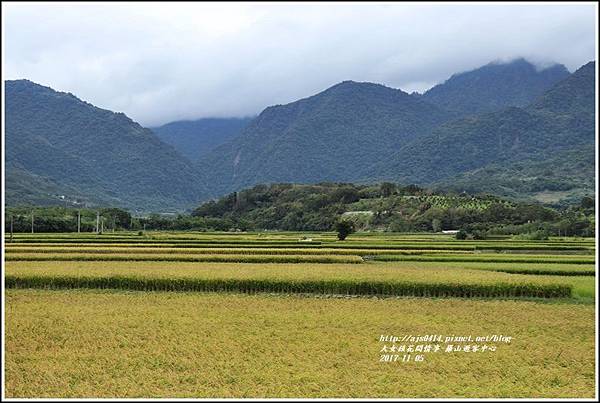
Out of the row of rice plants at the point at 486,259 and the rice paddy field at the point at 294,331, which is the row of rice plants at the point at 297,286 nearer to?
the rice paddy field at the point at 294,331

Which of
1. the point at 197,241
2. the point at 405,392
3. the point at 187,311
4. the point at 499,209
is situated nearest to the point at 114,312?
the point at 187,311

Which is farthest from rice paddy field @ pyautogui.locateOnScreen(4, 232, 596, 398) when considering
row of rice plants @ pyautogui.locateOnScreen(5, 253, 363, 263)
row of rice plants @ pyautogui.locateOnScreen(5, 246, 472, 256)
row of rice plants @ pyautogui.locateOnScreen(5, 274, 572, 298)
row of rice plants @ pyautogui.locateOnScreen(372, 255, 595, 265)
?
row of rice plants @ pyautogui.locateOnScreen(5, 246, 472, 256)

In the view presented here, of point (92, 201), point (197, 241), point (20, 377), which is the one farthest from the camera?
point (92, 201)

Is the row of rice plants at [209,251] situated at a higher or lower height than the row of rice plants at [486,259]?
higher

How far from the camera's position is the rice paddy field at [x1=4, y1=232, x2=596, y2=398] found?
1195cm

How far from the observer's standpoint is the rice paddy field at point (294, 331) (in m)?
12.0

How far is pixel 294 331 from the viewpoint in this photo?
1677 cm

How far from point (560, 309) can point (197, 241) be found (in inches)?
→ 1487

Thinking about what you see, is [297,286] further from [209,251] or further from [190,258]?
[209,251]

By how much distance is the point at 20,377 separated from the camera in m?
12.2

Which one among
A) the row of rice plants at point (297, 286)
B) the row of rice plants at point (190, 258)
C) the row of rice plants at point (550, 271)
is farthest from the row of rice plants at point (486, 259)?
the row of rice plants at point (297, 286)

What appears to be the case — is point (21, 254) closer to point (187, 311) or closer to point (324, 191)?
point (187, 311)

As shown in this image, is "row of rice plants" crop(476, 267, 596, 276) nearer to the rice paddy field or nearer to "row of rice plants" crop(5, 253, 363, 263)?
the rice paddy field

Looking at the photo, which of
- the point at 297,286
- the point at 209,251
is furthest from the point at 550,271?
the point at 209,251
